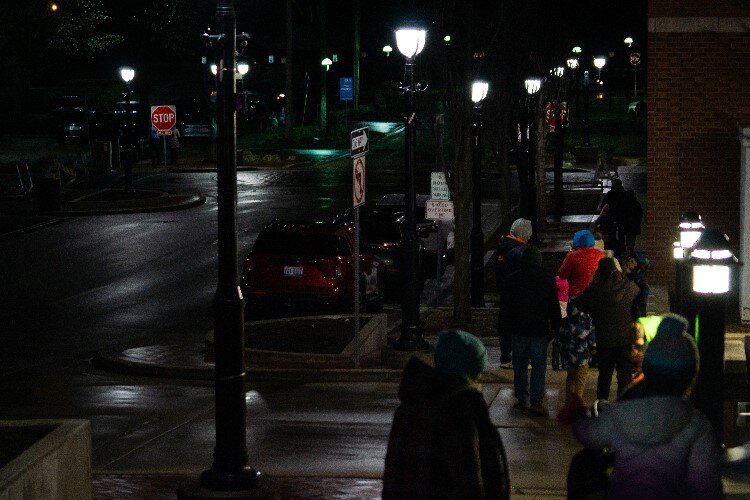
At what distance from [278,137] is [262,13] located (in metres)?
30.9

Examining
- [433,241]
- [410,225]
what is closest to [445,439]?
[410,225]

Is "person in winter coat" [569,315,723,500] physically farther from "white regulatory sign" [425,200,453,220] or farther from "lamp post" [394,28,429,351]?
"white regulatory sign" [425,200,453,220]

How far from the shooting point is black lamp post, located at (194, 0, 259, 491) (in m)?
9.06

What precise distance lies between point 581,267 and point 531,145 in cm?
1583

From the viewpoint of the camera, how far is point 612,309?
39.4 ft

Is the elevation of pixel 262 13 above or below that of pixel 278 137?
above

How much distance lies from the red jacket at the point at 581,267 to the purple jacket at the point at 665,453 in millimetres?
8509

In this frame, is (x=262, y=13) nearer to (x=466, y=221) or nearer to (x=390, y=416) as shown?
(x=466, y=221)

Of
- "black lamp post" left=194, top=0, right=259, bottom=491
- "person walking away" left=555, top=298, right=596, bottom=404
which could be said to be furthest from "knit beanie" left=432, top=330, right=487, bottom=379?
"person walking away" left=555, top=298, right=596, bottom=404

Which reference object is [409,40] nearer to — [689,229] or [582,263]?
[689,229]

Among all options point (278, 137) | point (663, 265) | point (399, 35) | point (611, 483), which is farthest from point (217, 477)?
point (278, 137)

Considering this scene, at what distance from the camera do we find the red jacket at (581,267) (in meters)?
14.0

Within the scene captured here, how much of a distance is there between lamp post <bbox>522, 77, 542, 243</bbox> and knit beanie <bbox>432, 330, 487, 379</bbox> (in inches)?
856

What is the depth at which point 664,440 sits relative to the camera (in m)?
5.44
